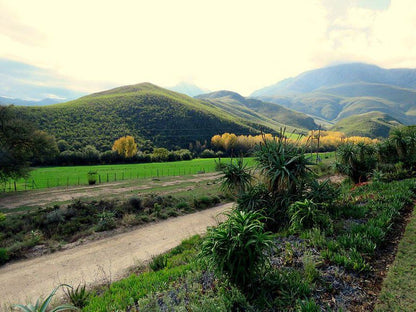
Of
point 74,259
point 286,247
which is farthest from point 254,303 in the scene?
point 74,259

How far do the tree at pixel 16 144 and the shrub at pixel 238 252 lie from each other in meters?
30.1

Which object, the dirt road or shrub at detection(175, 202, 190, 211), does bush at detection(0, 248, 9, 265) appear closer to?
the dirt road

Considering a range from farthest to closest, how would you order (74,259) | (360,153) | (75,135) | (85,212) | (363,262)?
(75,135) → (360,153) → (85,212) → (74,259) → (363,262)

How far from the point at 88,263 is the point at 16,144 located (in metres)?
26.8

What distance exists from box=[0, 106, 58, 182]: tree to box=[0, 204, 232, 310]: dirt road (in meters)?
20.7

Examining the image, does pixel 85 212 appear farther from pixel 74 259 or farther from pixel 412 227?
pixel 412 227

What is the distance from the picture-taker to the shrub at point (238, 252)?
4.74 m

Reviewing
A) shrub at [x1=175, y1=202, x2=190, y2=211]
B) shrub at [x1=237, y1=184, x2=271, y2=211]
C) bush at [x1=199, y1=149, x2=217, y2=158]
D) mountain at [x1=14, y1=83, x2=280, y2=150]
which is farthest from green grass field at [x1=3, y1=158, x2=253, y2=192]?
bush at [x1=199, y1=149, x2=217, y2=158]

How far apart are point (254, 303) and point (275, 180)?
5.76 meters

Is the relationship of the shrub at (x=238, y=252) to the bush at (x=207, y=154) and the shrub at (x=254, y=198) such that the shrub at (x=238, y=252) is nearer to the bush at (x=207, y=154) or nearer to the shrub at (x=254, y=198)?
the shrub at (x=254, y=198)

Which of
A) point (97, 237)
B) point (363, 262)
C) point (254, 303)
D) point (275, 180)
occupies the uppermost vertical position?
point (275, 180)

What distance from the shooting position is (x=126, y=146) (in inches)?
2623

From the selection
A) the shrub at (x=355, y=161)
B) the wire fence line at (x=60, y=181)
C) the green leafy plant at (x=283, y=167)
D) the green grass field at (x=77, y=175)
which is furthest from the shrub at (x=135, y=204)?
the shrub at (x=355, y=161)

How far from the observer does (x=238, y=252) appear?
472 centimetres
